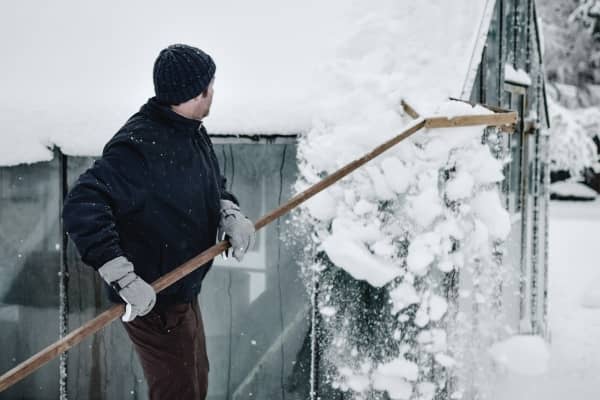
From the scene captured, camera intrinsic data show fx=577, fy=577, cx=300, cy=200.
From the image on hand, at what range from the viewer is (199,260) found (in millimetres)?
2342

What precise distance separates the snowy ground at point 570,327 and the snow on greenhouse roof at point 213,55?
9.49 feet

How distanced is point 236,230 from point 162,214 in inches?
13.8

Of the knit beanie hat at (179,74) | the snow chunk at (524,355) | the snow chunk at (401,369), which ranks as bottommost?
the snow chunk at (524,355)

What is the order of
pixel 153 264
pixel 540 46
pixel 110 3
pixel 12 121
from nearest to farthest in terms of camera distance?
pixel 153 264
pixel 12 121
pixel 110 3
pixel 540 46

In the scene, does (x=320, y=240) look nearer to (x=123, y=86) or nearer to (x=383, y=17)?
(x=383, y=17)

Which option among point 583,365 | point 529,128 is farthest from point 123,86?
point 583,365

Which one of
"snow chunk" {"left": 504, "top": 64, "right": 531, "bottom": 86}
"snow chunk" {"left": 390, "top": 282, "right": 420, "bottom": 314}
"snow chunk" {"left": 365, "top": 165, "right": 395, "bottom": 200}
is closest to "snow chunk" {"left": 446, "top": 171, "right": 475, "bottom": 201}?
"snow chunk" {"left": 365, "top": 165, "right": 395, "bottom": 200}

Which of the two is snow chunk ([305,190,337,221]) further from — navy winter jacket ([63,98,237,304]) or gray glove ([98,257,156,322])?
gray glove ([98,257,156,322])

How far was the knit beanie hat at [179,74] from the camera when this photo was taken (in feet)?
7.58

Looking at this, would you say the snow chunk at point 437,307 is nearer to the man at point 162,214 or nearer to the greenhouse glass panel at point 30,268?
the man at point 162,214

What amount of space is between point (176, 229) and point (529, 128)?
4291mm

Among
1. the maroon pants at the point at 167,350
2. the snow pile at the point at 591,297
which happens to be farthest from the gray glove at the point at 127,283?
the snow pile at the point at 591,297

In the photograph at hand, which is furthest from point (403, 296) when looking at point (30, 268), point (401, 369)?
point (30, 268)

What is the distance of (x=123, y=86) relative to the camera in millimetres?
3797
